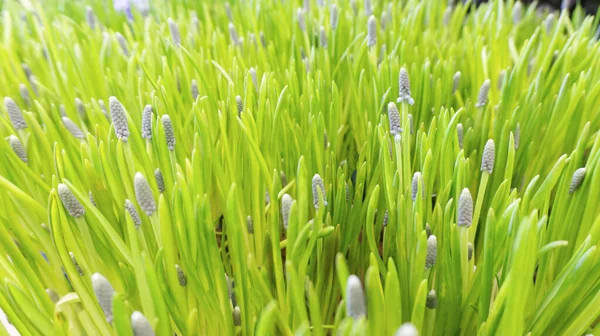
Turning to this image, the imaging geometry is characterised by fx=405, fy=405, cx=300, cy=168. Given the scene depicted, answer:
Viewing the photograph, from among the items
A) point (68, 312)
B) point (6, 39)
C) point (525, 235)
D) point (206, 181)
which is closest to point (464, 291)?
point (525, 235)

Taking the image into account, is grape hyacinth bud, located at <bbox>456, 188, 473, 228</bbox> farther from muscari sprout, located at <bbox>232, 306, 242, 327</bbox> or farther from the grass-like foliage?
muscari sprout, located at <bbox>232, 306, 242, 327</bbox>

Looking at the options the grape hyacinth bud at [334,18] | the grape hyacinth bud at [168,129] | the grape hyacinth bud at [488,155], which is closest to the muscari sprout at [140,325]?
the grape hyacinth bud at [168,129]

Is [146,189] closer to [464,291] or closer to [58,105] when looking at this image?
[464,291]

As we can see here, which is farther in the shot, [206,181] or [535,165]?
[535,165]

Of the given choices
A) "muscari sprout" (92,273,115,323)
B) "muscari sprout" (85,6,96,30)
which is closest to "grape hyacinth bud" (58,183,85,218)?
"muscari sprout" (92,273,115,323)

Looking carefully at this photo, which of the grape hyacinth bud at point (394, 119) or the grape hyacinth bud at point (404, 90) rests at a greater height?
the grape hyacinth bud at point (404, 90)

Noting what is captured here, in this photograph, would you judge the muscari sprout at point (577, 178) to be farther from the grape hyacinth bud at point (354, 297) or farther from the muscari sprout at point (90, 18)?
the muscari sprout at point (90, 18)

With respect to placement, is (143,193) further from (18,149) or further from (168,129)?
(18,149)
